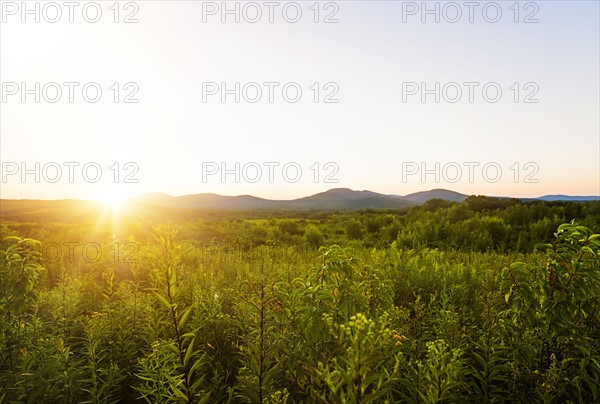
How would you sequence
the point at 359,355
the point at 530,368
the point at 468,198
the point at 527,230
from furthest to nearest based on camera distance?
1. the point at 468,198
2. the point at 527,230
3. the point at 530,368
4. the point at 359,355

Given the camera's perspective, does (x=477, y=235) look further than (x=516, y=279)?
Yes

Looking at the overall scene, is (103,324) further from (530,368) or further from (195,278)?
(530,368)

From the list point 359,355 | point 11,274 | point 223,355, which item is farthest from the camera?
point 223,355

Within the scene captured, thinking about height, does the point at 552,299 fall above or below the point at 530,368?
above

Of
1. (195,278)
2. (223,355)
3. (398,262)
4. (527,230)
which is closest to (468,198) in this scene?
(527,230)

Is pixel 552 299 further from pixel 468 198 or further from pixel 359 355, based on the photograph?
pixel 468 198

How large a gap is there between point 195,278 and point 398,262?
3844mm

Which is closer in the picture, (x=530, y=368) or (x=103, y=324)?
(x=530, y=368)

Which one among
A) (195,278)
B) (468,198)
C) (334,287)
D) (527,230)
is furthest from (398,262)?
(468,198)

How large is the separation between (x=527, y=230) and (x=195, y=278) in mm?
17491

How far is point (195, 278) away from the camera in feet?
24.1

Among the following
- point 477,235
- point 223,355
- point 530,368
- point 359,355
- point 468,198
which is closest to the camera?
point 359,355

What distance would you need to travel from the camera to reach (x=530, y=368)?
3.67m

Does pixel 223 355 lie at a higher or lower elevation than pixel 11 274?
lower
